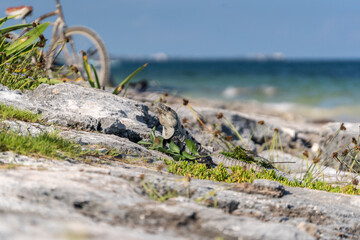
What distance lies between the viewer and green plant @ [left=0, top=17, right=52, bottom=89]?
533cm

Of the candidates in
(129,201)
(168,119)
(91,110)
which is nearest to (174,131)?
(168,119)

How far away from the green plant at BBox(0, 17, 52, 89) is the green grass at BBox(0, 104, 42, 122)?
3.61 feet

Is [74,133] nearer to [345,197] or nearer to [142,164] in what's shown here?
[142,164]

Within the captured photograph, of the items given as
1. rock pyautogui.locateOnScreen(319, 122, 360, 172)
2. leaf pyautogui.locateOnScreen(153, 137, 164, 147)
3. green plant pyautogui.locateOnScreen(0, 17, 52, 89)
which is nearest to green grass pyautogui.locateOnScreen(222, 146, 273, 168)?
leaf pyautogui.locateOnScreen(153, 137, 164, 147)

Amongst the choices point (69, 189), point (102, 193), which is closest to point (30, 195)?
point (69, 189)

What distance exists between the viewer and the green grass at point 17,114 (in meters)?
4.11

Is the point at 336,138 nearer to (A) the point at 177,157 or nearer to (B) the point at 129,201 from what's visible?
(A) the point at 177,157

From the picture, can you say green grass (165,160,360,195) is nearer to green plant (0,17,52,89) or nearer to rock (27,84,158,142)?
rock (27,84,158,142)

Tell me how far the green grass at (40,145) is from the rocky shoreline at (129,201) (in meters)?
0.10

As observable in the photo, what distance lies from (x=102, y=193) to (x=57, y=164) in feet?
2.31

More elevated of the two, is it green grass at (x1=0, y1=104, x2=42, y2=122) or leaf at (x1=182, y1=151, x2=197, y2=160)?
green grass at (x1=0, y1=104, x2=42, y2=122)

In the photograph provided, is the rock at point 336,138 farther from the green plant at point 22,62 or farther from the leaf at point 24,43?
the leaf at point 24,43

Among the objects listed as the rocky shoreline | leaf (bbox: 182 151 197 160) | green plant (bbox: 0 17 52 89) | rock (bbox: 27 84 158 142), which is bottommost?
the rocky shoreline

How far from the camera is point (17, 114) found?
13.8ft
